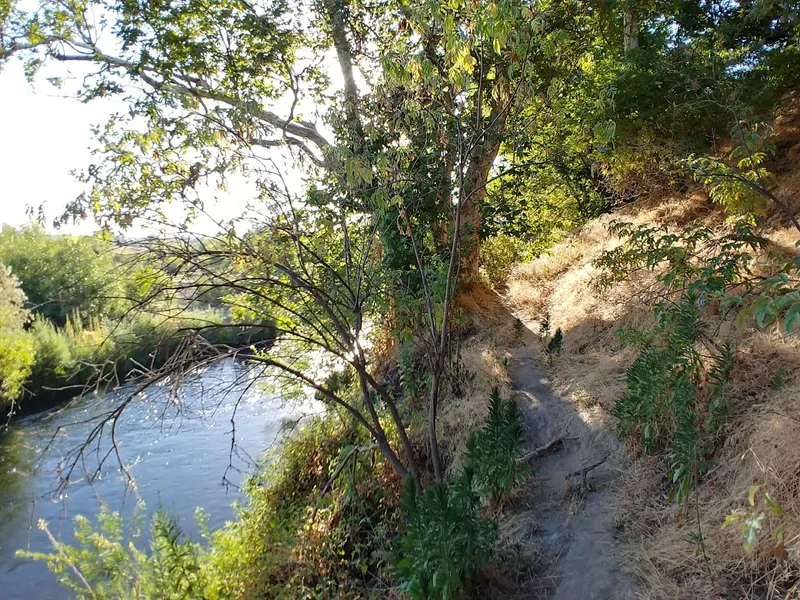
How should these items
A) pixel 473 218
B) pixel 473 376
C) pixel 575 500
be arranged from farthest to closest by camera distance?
1. pixel 473 218
2. pixel 473 376
3. pixel 575 500

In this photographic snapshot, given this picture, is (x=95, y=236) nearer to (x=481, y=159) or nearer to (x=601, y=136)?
(x=601, y=136)

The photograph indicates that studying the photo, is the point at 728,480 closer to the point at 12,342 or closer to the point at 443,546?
the point at 443,546

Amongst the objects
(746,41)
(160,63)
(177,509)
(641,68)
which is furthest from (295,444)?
(746,41)

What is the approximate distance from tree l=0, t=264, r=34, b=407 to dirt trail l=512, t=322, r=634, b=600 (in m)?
12.8

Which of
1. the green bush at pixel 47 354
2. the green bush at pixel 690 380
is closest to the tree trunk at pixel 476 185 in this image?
the green bush at pixel 690 380

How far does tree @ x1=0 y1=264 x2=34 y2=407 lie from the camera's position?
14.1 m

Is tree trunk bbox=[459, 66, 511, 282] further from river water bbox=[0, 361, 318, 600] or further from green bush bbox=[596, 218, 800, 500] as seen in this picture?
river water bbox=[0, 361, 318, 600]

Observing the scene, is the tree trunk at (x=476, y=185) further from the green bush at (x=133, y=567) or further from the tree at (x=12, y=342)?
the tree at (x=12, y=342)

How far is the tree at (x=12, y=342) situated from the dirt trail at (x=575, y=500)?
12819 mm

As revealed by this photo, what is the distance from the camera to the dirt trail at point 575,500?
3141 millimetres

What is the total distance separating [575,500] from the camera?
12.6ft

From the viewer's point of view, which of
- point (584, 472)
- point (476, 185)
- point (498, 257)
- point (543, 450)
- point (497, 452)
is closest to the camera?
point (497, 452)

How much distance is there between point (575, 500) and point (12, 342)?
1688 cm

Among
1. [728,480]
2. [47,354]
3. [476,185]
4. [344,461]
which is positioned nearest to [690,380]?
[728,480]
